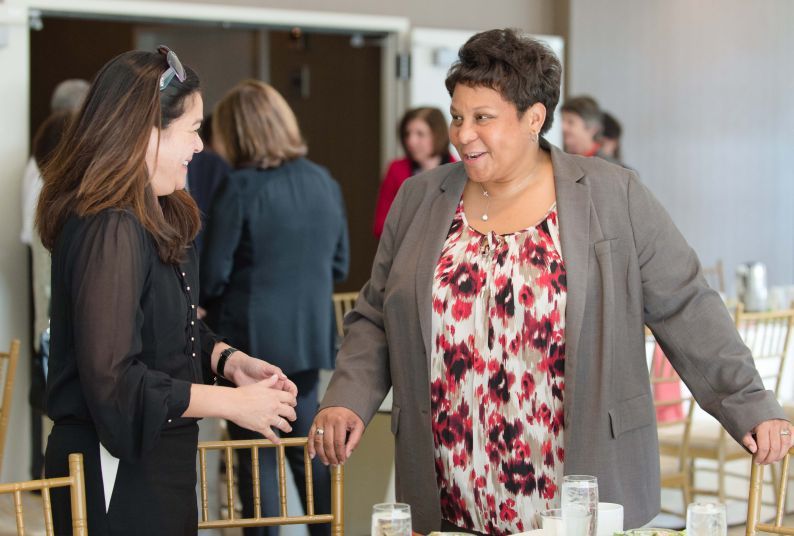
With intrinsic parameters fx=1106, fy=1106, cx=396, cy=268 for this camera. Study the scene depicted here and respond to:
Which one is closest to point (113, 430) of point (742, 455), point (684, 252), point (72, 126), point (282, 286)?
point (72, 126)

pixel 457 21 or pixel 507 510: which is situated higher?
pixel 457 21

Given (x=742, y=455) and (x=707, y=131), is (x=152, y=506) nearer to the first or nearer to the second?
(x=742, y=455)

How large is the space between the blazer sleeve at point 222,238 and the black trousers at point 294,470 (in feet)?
1.40

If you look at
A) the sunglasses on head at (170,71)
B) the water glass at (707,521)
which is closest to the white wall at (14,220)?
the sunglasses on head at (170,71)

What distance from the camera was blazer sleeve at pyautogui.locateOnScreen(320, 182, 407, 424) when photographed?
7.27ft

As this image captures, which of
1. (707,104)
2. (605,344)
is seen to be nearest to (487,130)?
(605,344)

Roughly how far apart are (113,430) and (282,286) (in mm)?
1968

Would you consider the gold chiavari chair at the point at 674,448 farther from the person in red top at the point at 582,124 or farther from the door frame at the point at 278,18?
the door frame at the point at 278,18

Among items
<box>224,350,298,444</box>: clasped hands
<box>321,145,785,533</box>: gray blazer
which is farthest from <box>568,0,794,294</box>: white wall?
<box>224,350,298,444</box>: clasped hands

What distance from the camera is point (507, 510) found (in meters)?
2.13

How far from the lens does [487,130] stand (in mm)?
2139

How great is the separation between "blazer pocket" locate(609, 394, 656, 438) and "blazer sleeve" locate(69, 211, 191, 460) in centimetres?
82

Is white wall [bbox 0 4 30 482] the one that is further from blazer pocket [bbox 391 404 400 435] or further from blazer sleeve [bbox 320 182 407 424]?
blazer pocket [bbox 391 404 400 435]

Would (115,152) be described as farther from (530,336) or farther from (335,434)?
(530,336)
